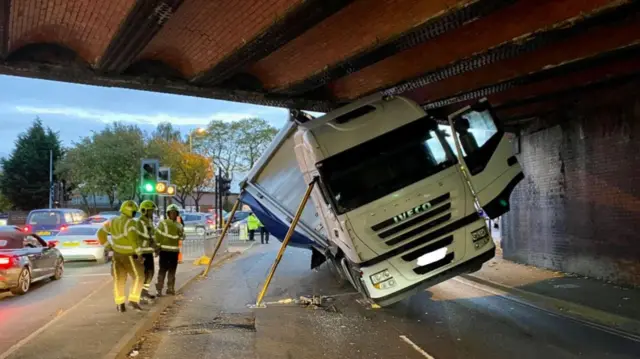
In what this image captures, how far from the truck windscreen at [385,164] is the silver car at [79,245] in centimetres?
1170

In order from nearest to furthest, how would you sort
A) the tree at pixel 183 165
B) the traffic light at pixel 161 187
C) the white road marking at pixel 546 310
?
the white road marking at pixel 546 310
the traffic light at pixel 161 187
the tree at pixel 183 165

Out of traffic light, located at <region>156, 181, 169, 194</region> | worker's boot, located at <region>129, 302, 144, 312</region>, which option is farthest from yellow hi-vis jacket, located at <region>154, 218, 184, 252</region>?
traffic light, located at <region>156, 181, 169, 194</region>

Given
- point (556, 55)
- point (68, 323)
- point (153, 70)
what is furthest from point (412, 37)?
point (68, 323)

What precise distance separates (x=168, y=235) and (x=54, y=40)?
404 cm

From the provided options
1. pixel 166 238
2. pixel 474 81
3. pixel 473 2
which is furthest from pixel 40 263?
pixel 473 2

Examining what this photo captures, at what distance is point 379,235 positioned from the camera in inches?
317

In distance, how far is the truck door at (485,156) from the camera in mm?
8516

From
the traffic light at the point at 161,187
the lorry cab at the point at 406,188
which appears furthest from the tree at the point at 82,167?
the lorry cab at the point at 406,188

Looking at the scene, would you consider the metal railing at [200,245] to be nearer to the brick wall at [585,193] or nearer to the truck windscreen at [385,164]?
the brick wall at [585,193]

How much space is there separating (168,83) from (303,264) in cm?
915

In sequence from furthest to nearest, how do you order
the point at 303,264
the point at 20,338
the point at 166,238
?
the point at 303,264, the point at 166,238, the point at 20,338

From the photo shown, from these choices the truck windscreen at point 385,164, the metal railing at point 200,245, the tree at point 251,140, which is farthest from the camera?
the tree at point 251,140

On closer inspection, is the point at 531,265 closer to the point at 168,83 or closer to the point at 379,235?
the point at 379,235

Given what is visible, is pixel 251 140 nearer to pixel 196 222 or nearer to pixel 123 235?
pixel 196 222
